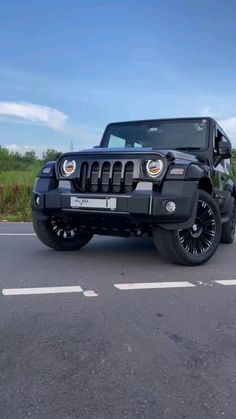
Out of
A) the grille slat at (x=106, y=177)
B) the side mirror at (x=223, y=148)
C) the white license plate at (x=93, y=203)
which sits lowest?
the white license plate at (x=93, y=203)

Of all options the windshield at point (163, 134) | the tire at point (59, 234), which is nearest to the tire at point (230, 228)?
the windshield at point (163, 134)

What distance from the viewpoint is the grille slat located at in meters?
4.77

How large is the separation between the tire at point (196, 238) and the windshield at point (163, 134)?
115cm

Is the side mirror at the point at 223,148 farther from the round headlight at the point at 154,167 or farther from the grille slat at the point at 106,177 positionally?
the grille slat at the point at 106,177

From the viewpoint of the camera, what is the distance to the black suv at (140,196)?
4617 mm

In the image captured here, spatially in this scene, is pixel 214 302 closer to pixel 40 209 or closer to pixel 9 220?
pixel 40 209

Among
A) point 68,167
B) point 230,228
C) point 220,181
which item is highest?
point 68,167

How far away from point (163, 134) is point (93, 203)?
1974mm

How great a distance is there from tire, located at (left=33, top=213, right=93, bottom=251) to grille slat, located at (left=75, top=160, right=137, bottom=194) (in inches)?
25.4

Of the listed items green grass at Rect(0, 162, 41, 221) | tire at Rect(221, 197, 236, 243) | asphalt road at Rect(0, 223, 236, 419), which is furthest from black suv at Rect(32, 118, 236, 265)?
green grass at Rect(0, 162, 41, 221)

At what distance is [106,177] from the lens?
A: 16.0 ft

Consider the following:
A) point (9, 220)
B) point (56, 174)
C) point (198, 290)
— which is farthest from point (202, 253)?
point (9, 220)

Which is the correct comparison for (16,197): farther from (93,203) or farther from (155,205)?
(155,205)

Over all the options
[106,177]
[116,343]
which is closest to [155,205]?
[106,177]
